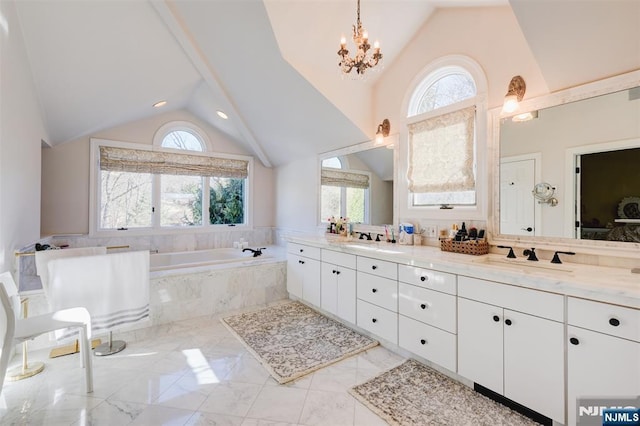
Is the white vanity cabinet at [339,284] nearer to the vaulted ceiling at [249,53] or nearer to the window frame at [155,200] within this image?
the vaulted ceiling at [249,53]

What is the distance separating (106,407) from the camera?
1706 mm

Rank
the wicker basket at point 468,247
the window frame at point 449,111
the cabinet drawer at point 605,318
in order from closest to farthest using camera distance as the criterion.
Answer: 1. the cabinet drawer at point 605,318
2. the wicker basket at point 468,247
3. the window frame at point 449,111

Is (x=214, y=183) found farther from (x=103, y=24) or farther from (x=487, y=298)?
(x=487, y=298)

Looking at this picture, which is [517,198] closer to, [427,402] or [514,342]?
[514,342]

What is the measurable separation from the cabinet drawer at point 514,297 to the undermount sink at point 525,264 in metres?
0.15

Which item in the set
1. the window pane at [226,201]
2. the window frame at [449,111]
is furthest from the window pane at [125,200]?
the window frame at [449,111]

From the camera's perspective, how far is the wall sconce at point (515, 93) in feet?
6.65

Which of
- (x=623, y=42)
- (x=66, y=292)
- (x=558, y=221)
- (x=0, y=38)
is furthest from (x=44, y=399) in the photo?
(x=623, y=42)

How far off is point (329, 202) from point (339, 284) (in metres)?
1.35

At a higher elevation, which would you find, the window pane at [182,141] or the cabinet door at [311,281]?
the window pane at [182,141]

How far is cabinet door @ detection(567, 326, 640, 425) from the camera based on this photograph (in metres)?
1.25

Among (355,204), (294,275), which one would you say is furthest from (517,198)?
(294,275)

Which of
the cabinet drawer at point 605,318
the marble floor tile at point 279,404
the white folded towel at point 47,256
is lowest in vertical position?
the marble floor tile at point 279,404

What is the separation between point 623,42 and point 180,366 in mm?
3534
